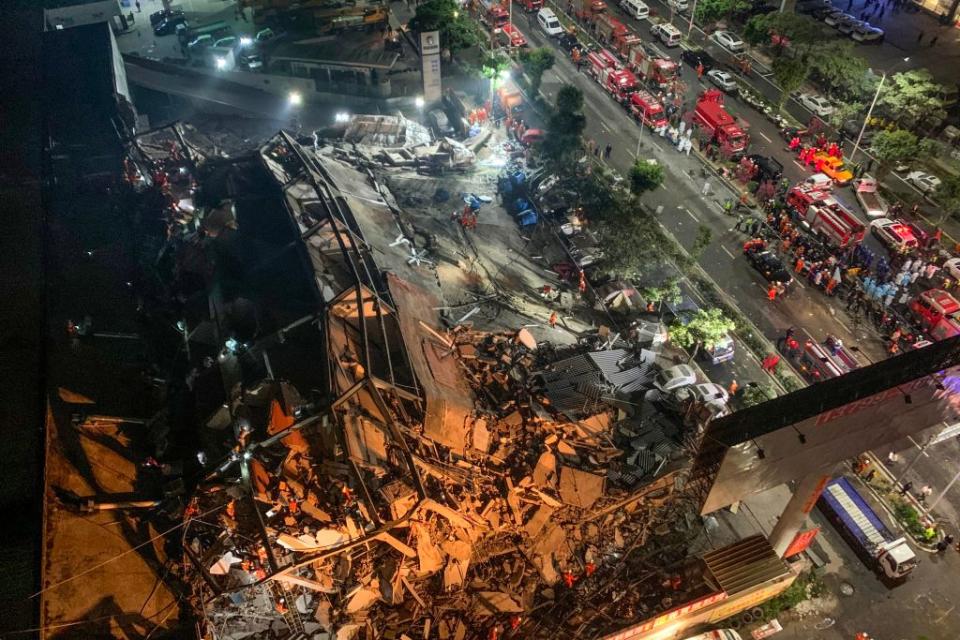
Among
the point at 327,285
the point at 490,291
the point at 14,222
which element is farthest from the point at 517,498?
the point at 14,222

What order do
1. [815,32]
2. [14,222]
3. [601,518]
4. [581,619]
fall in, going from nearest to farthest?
1. [581,619]
2. [601,518]
3. [14,222]
4. [815,32]

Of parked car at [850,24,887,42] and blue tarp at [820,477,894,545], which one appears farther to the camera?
parked car at [850,24,887,42]

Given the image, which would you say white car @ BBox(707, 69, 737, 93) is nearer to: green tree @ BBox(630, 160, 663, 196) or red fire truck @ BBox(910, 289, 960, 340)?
green tree @ BBox(630, 160, 663, 196)

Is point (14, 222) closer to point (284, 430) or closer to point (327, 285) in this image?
point (327, 285)

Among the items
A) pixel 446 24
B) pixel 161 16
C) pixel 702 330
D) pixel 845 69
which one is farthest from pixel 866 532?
pixel 161 16

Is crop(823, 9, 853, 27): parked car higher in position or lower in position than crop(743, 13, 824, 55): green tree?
lower

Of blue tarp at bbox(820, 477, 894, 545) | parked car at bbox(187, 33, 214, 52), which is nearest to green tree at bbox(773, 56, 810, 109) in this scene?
blue tarp at bbox(820, 477, 894, 545)

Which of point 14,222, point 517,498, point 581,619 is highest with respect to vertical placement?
point 14,222
